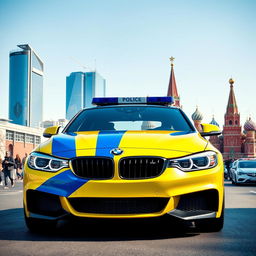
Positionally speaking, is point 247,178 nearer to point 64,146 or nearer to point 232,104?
point 64,146

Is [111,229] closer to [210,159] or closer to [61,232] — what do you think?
[61,232]

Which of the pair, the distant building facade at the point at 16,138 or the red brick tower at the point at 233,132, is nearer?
the distant building facade at the point at 16,138

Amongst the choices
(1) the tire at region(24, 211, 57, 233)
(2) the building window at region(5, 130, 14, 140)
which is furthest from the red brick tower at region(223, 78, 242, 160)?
(1) the tire at region(24, 211, 57, 233)

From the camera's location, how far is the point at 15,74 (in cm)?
18038

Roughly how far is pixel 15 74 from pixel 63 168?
600 feet

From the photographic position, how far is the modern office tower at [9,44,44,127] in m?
180

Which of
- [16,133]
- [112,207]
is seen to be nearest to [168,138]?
[112,207]

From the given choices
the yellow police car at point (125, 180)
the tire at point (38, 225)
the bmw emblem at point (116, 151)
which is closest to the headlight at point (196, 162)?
the yellow police car at point (125, 180)

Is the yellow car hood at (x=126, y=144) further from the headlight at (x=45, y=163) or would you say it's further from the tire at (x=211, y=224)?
Answer: the tire at (x=211, y=224)

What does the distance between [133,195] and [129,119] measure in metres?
2.11

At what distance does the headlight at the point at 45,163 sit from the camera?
14.4ft

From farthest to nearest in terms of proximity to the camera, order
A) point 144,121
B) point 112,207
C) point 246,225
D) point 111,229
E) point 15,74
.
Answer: point 15,74 → point 144,121 → point 246,225 → point 111,229 → point 112,207

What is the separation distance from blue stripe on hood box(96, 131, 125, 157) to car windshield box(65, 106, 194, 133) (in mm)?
783

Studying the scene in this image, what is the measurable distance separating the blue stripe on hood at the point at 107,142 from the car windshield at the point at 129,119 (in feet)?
2.57
